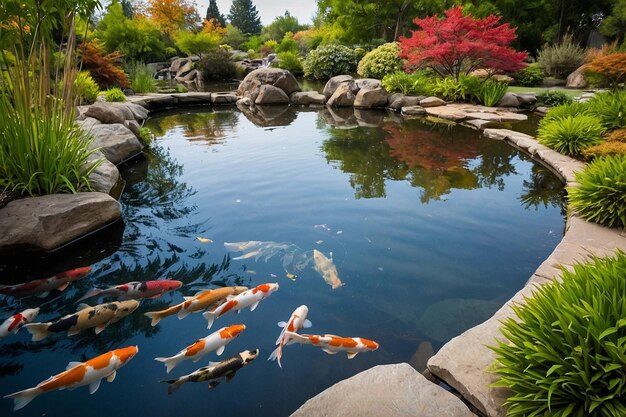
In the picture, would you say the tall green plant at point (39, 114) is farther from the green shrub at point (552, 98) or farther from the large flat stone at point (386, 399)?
the green shrub at point (552, 98)

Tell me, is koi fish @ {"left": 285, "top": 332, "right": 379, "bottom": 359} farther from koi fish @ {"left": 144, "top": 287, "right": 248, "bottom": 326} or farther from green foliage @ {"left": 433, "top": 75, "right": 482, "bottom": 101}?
green foliage @ {"left": 433, "top": 75, "right": 482, "bottom": 101}

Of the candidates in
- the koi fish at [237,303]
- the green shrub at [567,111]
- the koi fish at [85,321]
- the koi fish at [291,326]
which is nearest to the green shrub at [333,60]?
the green shrub at [567,111]

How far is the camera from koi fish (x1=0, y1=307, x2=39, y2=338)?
2680mm

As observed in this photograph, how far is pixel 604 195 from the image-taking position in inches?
163

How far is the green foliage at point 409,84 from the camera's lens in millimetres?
14133

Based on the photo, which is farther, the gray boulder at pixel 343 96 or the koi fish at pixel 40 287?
the gray boulder at pixel 343 96

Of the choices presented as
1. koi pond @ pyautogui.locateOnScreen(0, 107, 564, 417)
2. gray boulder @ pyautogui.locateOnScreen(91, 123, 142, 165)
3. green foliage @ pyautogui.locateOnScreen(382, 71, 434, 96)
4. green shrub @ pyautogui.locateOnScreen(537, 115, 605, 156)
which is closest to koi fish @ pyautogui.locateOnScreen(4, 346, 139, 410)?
koi pond @ pyautogui.locateOnScreen(0, 107, 564, 417)

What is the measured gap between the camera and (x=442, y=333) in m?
2.85

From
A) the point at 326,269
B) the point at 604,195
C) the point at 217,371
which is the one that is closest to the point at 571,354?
the point at 217,371

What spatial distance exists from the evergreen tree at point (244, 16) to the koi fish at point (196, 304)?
59.0 metres

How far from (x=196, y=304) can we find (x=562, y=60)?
20134 mm

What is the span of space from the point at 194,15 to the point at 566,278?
140 ft

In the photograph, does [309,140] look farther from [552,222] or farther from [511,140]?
[552,222]

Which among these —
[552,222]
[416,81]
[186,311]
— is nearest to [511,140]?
[552,222]
